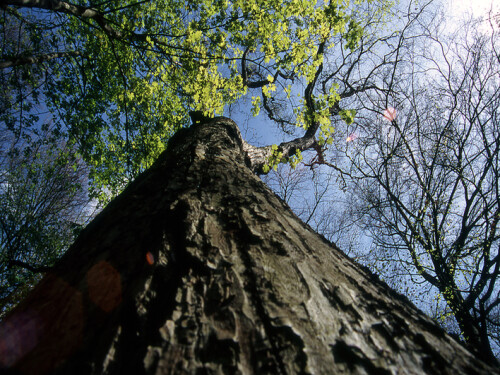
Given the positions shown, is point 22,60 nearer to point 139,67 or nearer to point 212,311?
point 139,67

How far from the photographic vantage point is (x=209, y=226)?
109cm

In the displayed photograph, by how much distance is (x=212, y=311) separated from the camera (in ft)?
2.26

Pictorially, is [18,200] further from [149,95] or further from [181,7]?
[181,7]

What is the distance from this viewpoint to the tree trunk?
58 cm

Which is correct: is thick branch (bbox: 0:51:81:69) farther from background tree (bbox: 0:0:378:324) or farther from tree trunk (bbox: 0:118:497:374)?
tree trunk (bbox: 0:118:497:374)

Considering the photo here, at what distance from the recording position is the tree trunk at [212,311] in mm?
583

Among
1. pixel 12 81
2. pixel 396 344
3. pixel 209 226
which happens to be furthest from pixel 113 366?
pixel 12 81

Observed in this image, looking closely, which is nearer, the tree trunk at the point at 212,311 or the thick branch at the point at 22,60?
the tree trunk at the point at 212,311

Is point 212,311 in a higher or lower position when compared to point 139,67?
lower

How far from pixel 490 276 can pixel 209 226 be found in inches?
284

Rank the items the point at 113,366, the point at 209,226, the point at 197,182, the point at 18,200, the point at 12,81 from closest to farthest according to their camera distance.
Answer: the point at 113,366 → the point at 209,226 → the point at 197,182 → the point at 12,81 → the point at 18,200

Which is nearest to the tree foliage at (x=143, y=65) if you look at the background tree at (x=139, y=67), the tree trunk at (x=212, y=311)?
the background tree at (x=139, y=67)

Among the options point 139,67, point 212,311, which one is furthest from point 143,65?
point 212,311

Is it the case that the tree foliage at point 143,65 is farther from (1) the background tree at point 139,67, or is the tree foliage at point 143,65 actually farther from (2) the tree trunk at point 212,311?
(2) the tree trunk at point 212,311
